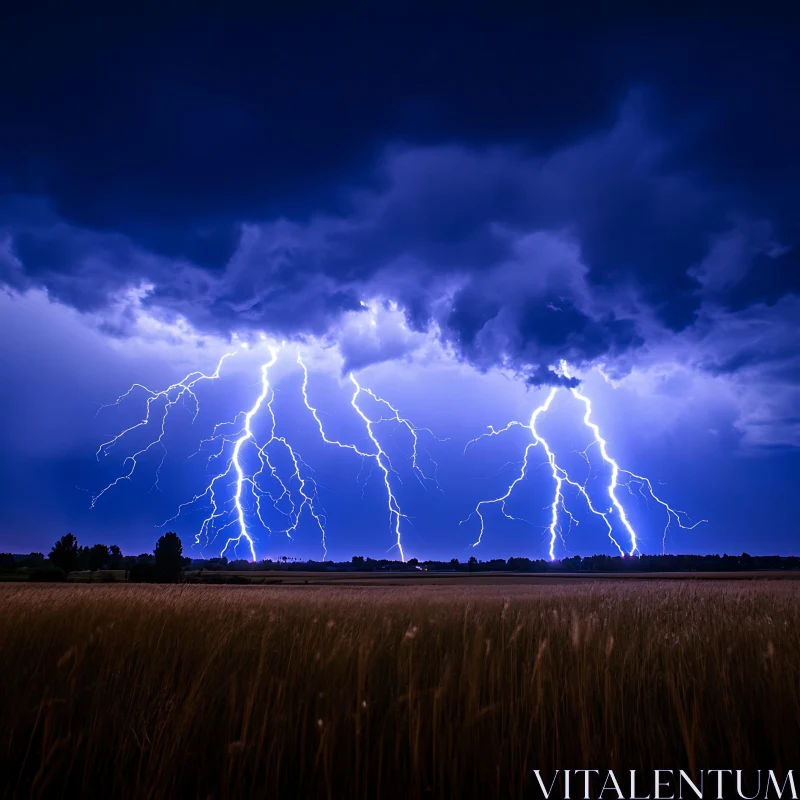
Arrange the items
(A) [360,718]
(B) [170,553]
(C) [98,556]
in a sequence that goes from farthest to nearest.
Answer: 1. (C) [98,556]
2. (B) [170,553]
3. (A) [360,718]

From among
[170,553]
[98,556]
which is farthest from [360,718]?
[98,556]

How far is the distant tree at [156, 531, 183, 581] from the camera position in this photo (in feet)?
247

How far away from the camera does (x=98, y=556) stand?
337 ft

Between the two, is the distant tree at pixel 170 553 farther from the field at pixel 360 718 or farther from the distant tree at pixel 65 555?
the field at pixel 360 718

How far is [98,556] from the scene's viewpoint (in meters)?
103

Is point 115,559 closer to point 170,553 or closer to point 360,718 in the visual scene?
point 170,553

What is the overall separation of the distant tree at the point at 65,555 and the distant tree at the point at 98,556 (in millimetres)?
9100

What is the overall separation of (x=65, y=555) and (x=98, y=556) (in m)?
15.7

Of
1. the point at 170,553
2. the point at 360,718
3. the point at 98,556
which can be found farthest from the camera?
the point at 98,556

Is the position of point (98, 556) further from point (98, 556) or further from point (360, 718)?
Result: point (360, 718)

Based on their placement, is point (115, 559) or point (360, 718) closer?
point (360, 718)

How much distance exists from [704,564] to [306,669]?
109 metres

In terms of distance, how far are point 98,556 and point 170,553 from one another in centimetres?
3663

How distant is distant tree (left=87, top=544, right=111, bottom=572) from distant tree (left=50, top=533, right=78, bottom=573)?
9.10 m
